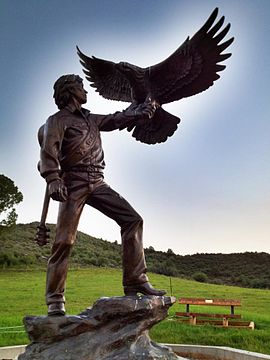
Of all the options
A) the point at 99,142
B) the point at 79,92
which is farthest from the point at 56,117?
the point at 99,142

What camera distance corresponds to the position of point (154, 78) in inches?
240

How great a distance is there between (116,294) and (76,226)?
39.2 feet

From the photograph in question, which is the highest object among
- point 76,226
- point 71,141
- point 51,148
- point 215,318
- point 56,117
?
point 56,117

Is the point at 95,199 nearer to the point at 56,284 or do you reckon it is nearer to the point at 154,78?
the point at 56,284

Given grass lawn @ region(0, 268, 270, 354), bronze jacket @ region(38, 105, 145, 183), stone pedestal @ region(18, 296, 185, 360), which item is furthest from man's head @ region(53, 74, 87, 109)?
grass lawn @ region(0, 268, 270, 354)

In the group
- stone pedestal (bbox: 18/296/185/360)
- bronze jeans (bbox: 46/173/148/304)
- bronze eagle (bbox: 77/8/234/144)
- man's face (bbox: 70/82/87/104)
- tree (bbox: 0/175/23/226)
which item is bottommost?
stone pedestal (bbox: 18/296/185/360)

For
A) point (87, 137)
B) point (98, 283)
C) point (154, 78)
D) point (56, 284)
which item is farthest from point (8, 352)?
point (98, 283)

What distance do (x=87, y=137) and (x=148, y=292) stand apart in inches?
77.2

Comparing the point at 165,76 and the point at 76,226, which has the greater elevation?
the point at 165,76

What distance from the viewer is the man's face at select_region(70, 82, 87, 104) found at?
5.89 m

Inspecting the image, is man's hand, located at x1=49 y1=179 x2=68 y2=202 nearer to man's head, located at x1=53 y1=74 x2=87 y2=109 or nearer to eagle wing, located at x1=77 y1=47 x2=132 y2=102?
man's head, located at x1=53 y1=74 x2=87 y2=109

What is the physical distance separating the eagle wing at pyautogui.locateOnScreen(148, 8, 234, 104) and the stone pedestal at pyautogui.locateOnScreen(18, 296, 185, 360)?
105 inches

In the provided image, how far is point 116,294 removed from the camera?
1703 cm

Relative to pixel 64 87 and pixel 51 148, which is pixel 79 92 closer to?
pixel 64 87
